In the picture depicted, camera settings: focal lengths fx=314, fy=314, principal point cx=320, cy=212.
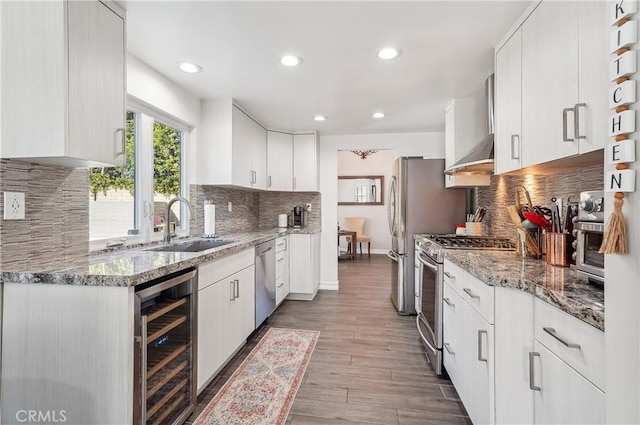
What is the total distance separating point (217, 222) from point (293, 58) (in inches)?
75.6

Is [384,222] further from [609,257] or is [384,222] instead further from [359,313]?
[609,257]

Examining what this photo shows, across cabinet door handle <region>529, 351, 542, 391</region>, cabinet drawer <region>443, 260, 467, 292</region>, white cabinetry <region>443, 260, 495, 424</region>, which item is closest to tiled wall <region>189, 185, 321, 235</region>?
cabinet drawer <region>443, 260, 467, 292</region>

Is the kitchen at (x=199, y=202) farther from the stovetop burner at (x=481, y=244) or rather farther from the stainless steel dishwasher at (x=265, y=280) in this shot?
the stainless steel dishwasher at (x=265, y=280)

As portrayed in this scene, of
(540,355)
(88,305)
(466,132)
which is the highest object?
(466,132)

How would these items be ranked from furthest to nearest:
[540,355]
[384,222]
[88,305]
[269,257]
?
1. [384,222]
2. [269,257]
3. [88,305]
4. [540,355]

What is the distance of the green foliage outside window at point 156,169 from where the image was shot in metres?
2.09

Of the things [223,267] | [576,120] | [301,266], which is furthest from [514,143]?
[301,266]

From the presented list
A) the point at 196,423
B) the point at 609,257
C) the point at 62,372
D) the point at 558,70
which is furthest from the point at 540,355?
the point at 62,372

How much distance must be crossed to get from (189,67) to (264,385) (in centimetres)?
234

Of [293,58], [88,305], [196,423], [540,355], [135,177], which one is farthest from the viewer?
[135,177]

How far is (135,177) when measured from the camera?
94.3 inches

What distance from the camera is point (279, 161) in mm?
4293

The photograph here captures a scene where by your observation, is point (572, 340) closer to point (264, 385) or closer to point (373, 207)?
point (264, 385)

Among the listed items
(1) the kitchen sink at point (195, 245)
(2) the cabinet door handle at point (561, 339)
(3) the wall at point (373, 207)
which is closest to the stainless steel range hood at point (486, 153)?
(2) the cabinet door handle at point (561, 339)
